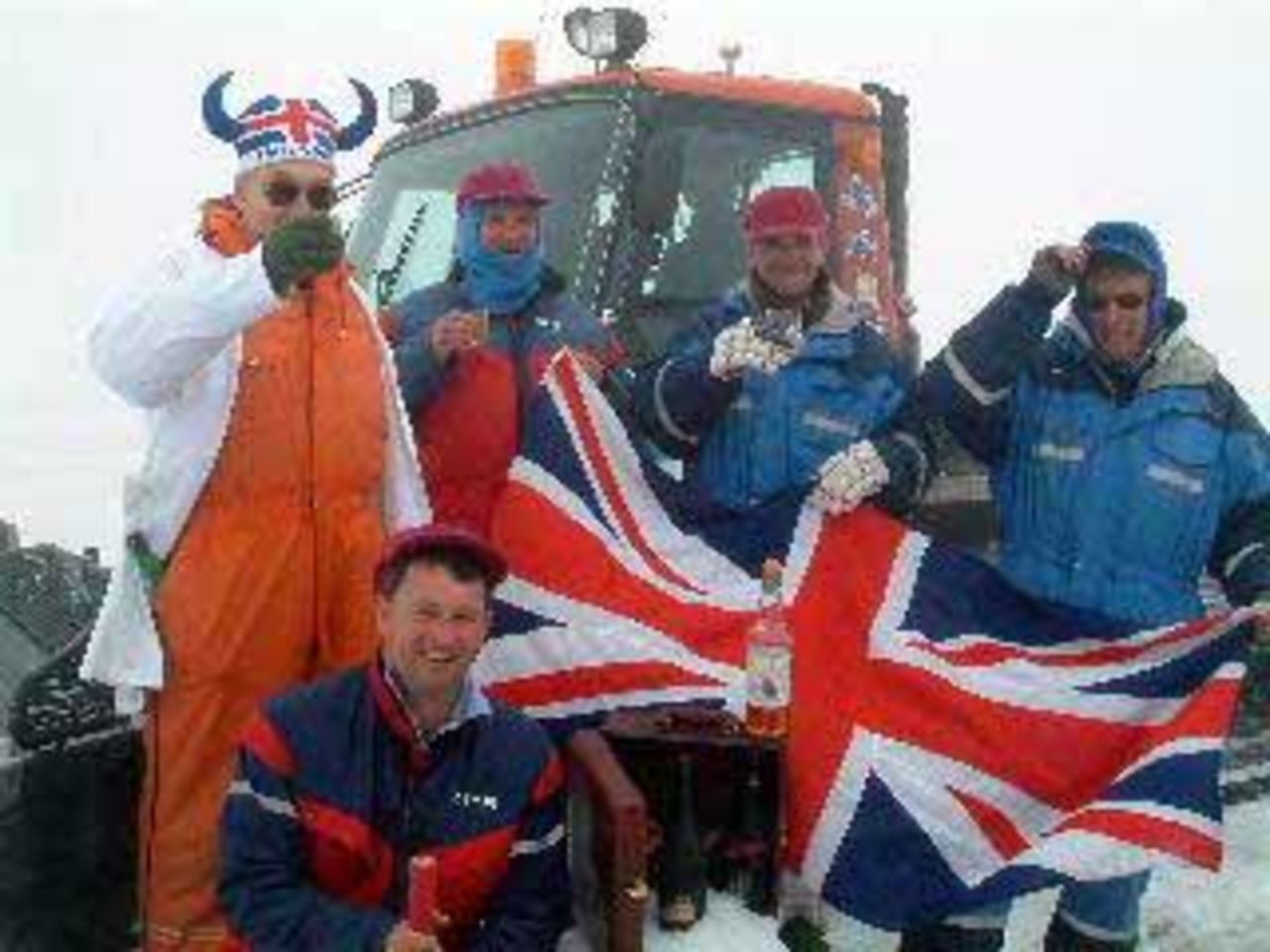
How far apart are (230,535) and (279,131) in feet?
3.28

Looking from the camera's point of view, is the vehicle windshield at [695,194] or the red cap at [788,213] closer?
the red cap at [788,213]

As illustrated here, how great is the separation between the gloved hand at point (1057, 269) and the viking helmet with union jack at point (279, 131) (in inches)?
72.4

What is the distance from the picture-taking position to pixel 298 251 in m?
3.66

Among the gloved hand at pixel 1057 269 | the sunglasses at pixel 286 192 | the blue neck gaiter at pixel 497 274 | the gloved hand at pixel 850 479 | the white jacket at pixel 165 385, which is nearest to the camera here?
the white jacket at pixel 165 385

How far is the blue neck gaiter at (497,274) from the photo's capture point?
4.98 metres

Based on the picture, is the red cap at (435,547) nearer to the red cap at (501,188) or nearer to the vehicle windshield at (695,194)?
the red cap at (501,188)

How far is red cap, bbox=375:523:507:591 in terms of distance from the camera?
3598mm

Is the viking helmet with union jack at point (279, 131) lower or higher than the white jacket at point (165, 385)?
higher

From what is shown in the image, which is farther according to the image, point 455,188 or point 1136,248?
point 455,188

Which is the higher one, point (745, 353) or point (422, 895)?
point (745, 353)

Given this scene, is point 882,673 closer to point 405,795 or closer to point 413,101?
point 405,795

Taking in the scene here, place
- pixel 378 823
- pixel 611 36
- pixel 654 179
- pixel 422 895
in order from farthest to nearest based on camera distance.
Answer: pixel 611 36 < pixel 654 179 < pixel 378 823 < pixel 422 895

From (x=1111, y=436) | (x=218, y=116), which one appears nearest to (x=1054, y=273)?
(x=1111, y=436)

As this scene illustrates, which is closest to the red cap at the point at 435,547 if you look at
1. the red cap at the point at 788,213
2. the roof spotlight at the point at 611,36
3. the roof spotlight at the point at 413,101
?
the red cap at the point at 788,213
